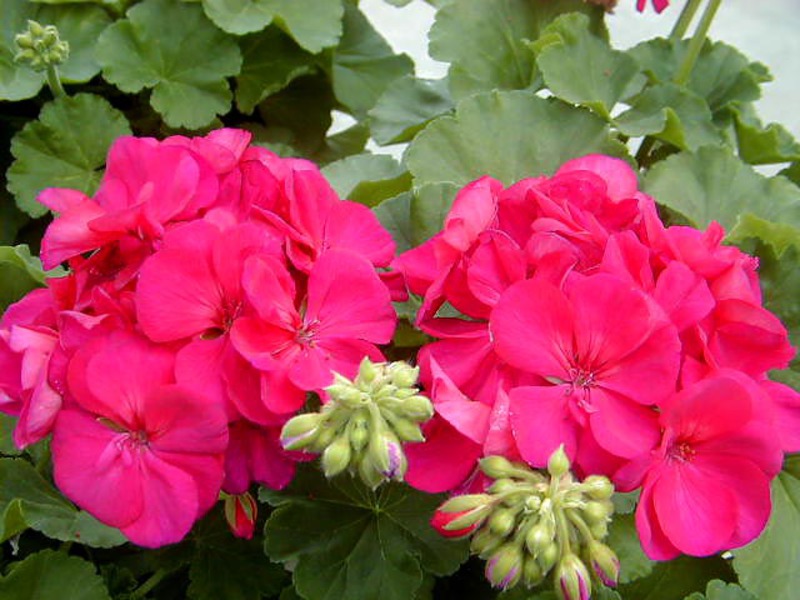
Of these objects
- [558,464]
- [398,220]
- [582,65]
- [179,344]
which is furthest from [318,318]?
[582,65]

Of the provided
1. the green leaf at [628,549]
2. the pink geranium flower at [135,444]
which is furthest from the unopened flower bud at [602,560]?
the green leaf at [628,549]

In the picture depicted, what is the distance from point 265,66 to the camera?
1.49 metres

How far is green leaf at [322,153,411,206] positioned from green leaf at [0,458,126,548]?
0.40 metres

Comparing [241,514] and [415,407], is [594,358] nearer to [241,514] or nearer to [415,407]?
[415,407]

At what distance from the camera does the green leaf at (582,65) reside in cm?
118

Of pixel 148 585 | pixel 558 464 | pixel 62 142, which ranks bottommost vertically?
pixel 148 585

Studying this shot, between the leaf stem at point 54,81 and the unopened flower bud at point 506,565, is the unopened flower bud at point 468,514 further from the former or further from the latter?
the leaf stem at point 54,81

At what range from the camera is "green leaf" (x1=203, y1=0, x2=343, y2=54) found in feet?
4.50

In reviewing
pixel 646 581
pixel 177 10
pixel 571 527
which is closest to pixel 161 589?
pixel 646 581

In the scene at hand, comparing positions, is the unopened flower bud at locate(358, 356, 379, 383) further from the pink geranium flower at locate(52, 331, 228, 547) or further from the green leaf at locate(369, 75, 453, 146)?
the green leaf at locate(369, 75, 453, 146)

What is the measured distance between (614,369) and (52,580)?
519mm

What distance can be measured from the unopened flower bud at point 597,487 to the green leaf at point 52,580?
0.47 m

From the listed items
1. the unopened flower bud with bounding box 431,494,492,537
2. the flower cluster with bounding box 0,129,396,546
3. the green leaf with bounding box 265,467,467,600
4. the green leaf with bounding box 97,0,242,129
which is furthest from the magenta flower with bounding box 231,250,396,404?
the green leaf with bounding box 97,0,242,129

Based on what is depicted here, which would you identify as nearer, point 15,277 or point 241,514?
point 241,514
